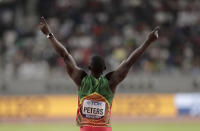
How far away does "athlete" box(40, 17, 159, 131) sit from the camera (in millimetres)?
5816

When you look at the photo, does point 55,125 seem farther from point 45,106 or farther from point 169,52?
point 169,52

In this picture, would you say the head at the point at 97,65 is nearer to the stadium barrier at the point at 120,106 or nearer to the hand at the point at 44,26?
the hand at the point at 44,26

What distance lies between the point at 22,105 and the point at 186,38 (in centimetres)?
754

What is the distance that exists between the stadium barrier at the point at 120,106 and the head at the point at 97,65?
1063 centimetres

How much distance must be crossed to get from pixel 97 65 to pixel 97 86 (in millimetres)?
266

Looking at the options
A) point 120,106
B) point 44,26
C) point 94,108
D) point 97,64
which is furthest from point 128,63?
point 120,106

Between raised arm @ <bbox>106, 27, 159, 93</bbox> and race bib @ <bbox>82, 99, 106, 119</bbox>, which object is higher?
raised arm @ <bbox>106, 27, 159, 93</bbox>

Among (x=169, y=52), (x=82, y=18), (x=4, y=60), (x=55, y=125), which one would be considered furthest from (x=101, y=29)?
(x=55, y=125)

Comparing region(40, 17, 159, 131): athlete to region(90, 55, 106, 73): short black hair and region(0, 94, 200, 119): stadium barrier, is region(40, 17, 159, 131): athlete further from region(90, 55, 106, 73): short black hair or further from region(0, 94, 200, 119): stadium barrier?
region(0, 94, 200, 119): stadium barrier

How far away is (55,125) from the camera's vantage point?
49.9ft

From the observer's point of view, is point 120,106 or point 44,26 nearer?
point 44,26

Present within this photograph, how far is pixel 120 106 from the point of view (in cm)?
1653

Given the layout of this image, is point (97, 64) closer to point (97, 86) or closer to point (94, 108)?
point (97, 86)

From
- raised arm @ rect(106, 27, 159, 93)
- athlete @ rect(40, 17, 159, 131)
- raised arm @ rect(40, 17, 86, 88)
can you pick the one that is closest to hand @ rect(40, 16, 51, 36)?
raised arm @ rect(40, 17, 86, 88)
